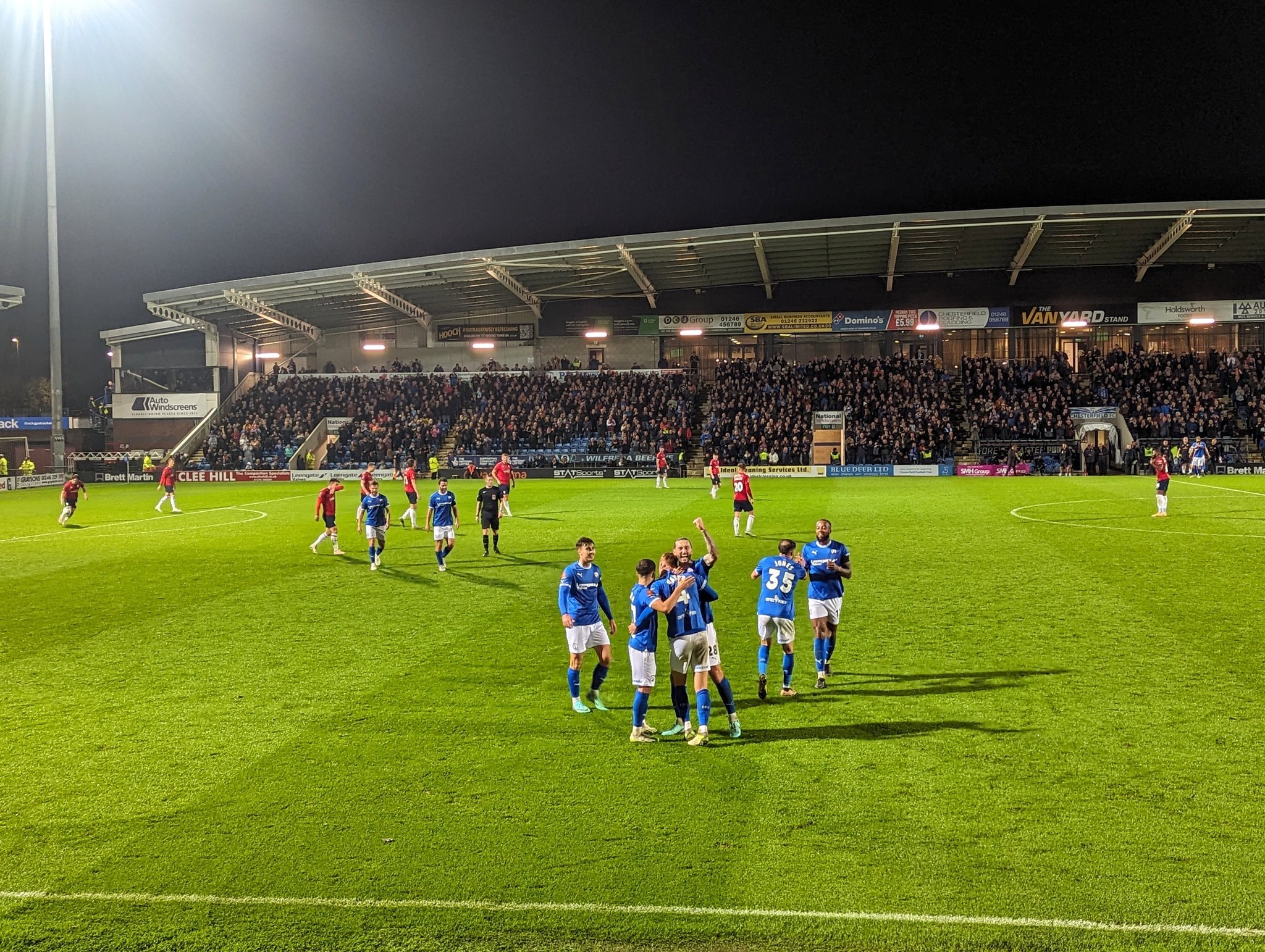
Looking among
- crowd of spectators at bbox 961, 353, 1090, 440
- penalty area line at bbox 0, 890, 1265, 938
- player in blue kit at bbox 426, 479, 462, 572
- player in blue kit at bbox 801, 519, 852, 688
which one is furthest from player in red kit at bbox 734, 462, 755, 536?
crowd of spectators at bbox 961, 353, 1090, 440

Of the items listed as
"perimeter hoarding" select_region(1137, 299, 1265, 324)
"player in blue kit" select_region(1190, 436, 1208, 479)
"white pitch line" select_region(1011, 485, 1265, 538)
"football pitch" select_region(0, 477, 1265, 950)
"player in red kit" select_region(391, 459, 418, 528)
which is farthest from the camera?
"perimeter hoarding" select_region(1137, 299, 1265, 324)

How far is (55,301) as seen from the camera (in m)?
43.1

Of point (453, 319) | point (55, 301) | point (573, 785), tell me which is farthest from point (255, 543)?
point (453, 319)

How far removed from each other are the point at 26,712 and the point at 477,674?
181 inches

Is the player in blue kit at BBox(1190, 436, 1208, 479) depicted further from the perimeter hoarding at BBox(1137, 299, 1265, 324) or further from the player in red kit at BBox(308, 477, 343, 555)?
the player in red kit at BBox(308, 477, 343, 555)

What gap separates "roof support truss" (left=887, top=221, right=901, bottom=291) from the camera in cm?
4725

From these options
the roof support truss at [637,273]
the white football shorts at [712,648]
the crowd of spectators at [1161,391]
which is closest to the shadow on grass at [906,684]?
the white football shorts at [712,648]

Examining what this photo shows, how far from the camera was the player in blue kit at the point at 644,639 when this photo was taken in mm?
8320

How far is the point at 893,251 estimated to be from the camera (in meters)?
51.3

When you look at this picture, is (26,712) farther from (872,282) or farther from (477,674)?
(872,282)

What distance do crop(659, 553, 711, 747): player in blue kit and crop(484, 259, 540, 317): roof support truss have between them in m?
45.0

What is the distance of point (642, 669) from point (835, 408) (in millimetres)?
48315

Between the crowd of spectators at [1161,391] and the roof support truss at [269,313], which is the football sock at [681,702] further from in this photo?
the roof support truss at [269,313]

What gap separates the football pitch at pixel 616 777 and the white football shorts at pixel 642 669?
570mm
